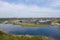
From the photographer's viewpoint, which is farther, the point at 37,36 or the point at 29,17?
the point at 29,17

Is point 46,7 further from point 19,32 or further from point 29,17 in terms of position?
point 19,32

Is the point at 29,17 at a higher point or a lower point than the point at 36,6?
lower

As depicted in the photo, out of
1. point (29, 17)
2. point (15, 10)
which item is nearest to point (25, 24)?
point (29, 17)

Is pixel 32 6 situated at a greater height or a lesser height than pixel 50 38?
greater

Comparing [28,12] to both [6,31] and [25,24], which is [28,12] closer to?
[25,24]

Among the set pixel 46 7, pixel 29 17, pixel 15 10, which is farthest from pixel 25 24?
pixel 46 7

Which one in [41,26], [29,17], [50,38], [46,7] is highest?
[46,7]
